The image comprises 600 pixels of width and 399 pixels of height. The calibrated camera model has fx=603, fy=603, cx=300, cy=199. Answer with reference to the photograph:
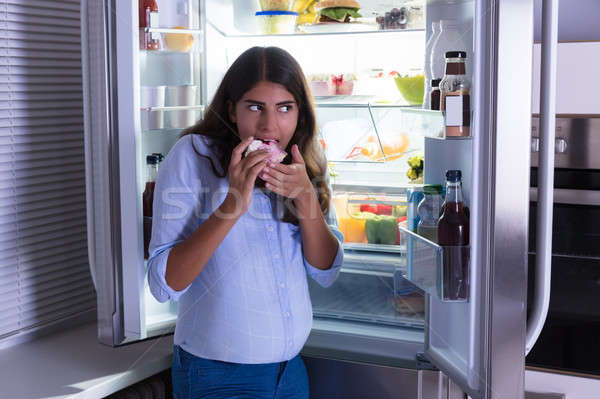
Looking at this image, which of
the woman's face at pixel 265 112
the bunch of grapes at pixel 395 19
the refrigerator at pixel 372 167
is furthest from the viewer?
the bunch of grapes at pixel 395 19

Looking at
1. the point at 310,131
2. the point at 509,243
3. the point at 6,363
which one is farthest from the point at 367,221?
the point at 6,363

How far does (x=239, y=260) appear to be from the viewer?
1.36 metres

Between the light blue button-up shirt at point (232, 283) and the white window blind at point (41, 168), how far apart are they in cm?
71

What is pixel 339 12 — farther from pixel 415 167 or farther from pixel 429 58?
pixel 415 167

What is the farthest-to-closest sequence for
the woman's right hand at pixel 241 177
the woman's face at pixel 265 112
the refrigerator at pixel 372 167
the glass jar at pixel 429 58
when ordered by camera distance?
the glass jar at pixel 429 58 < the woman's face at pixel 265 112 < the woman's right hand at pixel 241 177 < the refrigerator at pixel 372 167

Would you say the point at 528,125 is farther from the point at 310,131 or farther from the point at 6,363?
the point at 6,363

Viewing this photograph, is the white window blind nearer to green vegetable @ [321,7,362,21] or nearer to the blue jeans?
the blue jeans

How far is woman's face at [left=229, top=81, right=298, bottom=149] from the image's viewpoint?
135cm

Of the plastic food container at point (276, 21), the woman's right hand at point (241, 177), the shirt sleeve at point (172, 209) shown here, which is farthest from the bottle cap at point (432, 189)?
the plastic food container at point (276, 21)

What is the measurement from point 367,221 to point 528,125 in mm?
734

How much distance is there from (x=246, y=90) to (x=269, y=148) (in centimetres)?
16

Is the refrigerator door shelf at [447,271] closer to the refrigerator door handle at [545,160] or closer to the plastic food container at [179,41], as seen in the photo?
the refrigerator door handle at [545,160]

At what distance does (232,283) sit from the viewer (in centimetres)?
136

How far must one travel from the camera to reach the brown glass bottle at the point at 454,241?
50.4 inches
